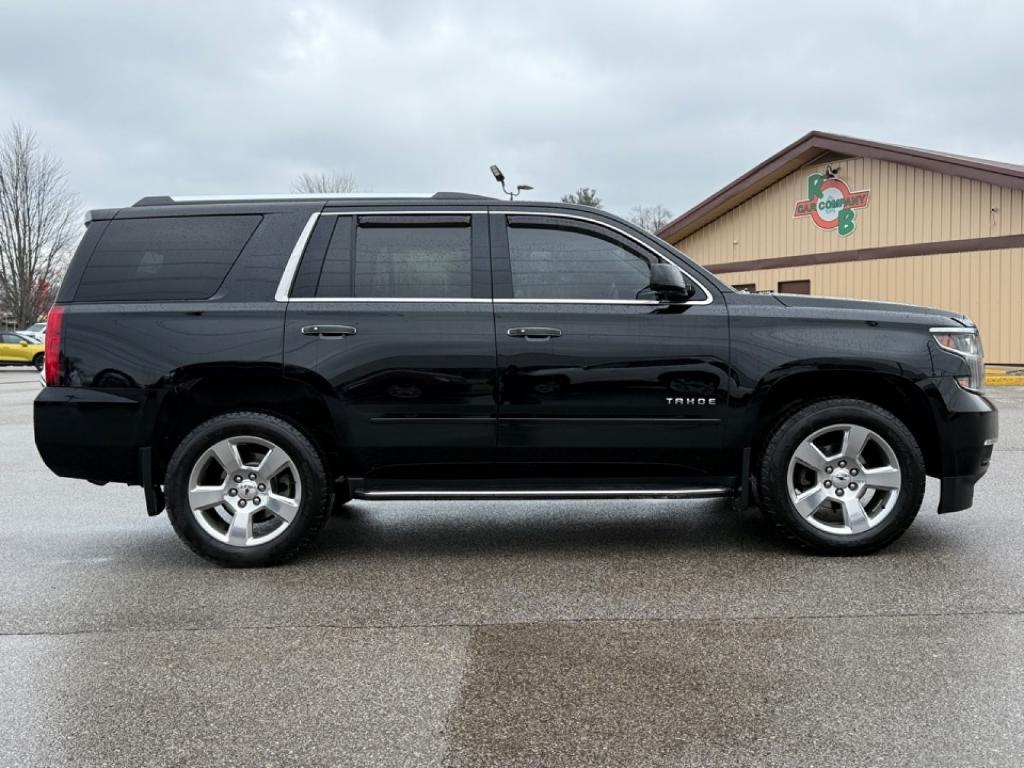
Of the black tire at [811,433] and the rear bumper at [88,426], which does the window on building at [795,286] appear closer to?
the black tire at [811,433]

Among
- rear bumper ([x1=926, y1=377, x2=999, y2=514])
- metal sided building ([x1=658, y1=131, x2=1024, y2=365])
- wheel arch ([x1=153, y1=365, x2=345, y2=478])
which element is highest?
metal sided building ([x1=658, y1=131, x2=1024, y2=365])

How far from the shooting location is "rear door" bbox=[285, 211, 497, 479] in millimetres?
4762

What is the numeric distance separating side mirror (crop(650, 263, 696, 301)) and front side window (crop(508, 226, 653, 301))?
166 mm

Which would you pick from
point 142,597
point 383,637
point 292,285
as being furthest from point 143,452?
point 383,637

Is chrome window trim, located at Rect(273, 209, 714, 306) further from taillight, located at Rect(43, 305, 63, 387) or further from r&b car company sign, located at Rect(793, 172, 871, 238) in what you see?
r&b car company sign, located at Rect(793, 172, 871, 238)

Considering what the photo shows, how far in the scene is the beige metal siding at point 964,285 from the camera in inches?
755

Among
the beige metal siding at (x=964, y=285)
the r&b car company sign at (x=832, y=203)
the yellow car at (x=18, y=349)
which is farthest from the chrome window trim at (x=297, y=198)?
the yellow car at (x=18, y=349)

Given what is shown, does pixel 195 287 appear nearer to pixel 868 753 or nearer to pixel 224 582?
pixel 224 582

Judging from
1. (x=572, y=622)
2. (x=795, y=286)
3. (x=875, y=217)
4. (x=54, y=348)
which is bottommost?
(x=572, y=622)

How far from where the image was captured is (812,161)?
76.3 ft

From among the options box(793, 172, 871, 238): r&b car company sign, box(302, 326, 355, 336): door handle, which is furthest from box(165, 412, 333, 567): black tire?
box(793, 172, 871, 238): r&b car company sign

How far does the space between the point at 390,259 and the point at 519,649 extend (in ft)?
7.52

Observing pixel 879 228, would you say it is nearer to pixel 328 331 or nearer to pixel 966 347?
pixel 966 347

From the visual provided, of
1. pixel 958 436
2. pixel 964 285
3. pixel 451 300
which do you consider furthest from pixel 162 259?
pixel 964 285
